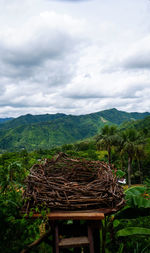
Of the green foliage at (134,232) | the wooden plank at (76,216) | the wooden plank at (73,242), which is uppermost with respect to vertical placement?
the wooden plank at (76,216)

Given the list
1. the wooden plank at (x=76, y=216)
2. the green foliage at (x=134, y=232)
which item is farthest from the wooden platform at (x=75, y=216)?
the green foliage at (x=134, y=232)

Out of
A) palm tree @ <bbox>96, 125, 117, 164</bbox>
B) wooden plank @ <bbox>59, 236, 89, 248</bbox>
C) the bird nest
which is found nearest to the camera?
wooden plank @ <bbox>59, 236, 89, 248</bbox>

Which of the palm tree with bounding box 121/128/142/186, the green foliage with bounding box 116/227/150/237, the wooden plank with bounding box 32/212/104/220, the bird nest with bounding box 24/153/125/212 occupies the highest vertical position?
the bird nest with bounding box 24/153/125/212

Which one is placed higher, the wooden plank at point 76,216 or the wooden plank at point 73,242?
the wooden plank at point 76,216

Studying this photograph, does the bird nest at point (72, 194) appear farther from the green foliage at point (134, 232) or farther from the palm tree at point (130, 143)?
the palm tree at point (130, 143)

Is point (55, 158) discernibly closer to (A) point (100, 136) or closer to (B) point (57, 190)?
(B) point (57, 190)

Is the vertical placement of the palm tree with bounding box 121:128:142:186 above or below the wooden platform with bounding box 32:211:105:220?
below

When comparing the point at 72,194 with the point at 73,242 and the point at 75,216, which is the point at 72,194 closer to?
the point at 75,216

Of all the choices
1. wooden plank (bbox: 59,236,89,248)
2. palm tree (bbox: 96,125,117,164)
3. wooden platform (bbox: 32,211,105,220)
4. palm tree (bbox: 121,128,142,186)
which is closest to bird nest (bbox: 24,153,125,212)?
wooden platform (bbox: 32,211,105,220)

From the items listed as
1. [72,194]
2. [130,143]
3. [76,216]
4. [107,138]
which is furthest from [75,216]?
[107,138]

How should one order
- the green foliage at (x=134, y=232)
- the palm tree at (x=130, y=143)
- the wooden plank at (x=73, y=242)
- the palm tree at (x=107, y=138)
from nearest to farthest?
the wooden plank at (x=73, y=242), the green foliage at (x=134, y=232), the palm tree at (x=130, y=143), the palm tree at (x=107, y=138)

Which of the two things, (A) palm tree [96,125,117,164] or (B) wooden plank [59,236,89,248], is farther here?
(A) palm tree [96,125,117,164]

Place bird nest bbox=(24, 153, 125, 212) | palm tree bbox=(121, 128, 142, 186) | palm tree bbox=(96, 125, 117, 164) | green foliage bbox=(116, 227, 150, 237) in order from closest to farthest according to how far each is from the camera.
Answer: bird nest bbox=(24, 153, 125, 212)
green foliage bbox=(116, 227, 150, 237)
palm tree bbox=(121, 128, 142, 186)
palm tree bbox=(96, 125, 117, 164)

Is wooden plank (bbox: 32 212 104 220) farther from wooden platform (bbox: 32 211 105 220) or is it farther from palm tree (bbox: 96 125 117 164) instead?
palm tree (bbox: 96 125 117 164)
